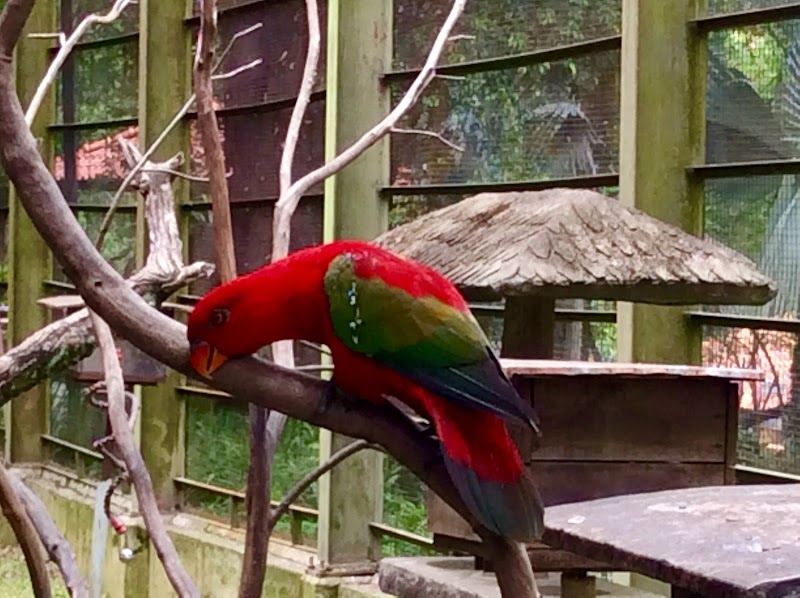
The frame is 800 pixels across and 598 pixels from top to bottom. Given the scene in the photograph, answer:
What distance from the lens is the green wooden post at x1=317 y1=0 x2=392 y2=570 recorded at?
152 inches

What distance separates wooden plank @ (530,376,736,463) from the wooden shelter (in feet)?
0.42

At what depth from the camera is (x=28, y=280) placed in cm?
614

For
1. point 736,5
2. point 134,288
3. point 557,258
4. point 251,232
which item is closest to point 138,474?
point 134,288

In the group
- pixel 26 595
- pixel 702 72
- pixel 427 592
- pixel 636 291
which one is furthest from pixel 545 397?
pixel 26 595

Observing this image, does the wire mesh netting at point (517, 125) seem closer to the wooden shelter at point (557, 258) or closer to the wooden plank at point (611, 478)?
the wooden shelter at point (557, 258)

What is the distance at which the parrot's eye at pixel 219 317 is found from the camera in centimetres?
109


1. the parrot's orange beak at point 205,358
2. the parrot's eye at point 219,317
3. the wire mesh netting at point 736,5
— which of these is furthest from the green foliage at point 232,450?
the parrot's orange beak at point 205,358

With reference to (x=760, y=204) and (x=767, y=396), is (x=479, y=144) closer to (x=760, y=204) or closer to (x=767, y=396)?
(x=760, y=204)

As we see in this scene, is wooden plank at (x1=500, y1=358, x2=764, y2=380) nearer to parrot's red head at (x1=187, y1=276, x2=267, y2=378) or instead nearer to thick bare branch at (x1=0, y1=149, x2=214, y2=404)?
thick bare branch at (x1=0, y1=149, x2=214, y2=404)

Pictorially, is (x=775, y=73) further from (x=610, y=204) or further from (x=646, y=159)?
Answer: (x=610, y=204)

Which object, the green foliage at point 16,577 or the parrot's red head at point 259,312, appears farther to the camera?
the green foliage at point 16,577

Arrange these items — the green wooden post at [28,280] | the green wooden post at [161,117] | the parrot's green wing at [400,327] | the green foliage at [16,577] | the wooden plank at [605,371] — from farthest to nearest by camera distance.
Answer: the green wooden post at [28,280]
the green foliage at [16,577]
the green wooden post at [161,117]
the wooden plank at [605,371]
the parrot's green wing at [400,327]

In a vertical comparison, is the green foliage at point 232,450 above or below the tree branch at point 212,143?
below

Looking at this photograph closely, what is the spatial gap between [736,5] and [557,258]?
1276 millimetres
